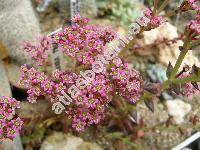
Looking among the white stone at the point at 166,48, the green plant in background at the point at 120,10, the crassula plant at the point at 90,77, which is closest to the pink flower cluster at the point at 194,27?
the crassula plant at the point at 90,77

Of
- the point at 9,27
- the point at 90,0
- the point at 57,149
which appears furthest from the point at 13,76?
the point at 90,0

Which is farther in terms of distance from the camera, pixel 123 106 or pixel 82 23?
pixel 123 106

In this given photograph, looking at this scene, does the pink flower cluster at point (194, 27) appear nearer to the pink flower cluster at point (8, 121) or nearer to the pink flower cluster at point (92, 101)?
the pink flower cluster at point (92, 101)

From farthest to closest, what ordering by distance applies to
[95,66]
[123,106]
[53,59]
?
[123,106] → [53,59] → [95,66]

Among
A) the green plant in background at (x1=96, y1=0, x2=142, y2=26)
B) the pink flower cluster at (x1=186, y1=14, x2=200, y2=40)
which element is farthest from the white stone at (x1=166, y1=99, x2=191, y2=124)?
the pink flower cluster at (x1=186, y1=14, x2=200, y2=40)

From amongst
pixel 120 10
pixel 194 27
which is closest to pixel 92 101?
pixel 194 27

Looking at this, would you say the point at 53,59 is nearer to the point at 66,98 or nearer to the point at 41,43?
the point at 41,43

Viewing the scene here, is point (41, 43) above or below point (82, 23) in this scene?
below

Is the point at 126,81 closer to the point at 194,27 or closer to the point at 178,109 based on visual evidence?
the point at 194,27
